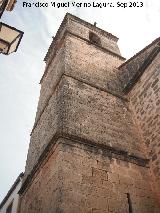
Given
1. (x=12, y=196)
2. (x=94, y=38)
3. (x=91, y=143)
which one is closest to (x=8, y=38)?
(x=91, y=143)

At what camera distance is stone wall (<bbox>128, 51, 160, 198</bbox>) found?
20.3 ft

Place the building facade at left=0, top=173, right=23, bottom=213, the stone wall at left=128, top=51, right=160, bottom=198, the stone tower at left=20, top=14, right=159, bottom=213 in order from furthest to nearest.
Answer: the building facade at left=0, top=173, right=23, bottom=213 → the stone wall at left=128, top=51, right=160, bottom=198 → the stone tower at left=20, top=14, right=159, bottom=213

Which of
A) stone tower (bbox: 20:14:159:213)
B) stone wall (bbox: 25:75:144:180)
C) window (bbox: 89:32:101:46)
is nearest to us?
stone tower (bbox: 20:14:159:213)

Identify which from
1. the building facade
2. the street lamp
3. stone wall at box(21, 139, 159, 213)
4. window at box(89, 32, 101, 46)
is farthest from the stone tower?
the street lamp

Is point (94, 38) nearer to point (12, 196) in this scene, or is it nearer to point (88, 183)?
point (12, 196)

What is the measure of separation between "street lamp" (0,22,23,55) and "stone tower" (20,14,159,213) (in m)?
2.18

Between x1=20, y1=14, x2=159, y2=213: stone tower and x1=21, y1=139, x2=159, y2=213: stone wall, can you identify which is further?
x1=20, y1=14, x2=159, y2=213: stone tower

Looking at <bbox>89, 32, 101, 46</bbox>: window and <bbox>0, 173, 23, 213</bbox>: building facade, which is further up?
<bbox>89, 32, 101, 46</bbox>: window

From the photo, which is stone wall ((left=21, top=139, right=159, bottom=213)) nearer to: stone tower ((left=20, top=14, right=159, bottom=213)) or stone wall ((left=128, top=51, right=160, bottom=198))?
stone tower ((left=20, top=14, right=159, bottom=213))

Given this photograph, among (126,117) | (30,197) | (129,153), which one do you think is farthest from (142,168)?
(30,197)

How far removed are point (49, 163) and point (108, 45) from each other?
6.54 metres

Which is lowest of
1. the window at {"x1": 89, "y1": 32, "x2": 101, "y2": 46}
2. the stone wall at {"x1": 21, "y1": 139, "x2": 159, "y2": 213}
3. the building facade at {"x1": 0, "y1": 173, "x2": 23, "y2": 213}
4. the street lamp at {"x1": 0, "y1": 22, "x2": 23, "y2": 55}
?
the stone wall at {"x1": 21, "y1": 139, "x2": 159, "y2": 213}

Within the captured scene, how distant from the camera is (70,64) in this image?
796cm

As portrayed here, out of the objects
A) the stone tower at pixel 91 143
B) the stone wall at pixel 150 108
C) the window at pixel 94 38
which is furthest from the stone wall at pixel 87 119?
the window at pixel 94 38
